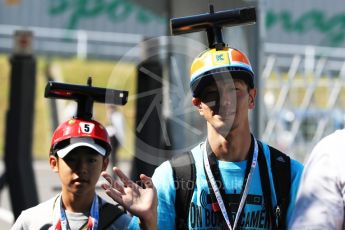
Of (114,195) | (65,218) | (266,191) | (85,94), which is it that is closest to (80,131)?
(85,94)

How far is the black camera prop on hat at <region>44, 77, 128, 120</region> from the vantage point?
3.54 m

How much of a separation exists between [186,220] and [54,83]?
0.93 meters

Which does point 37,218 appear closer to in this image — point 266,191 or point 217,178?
point 217,178

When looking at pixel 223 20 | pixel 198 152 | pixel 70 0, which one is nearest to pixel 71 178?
pixel 198 152

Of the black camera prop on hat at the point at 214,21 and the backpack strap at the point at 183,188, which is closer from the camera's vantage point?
the backpack strap at the point at 183,188

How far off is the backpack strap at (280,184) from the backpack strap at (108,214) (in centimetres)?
74

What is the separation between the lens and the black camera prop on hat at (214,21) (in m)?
3.22

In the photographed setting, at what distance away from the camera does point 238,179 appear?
10.0 ft

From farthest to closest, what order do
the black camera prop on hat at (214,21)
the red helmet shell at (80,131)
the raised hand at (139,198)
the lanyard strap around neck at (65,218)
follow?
the red helmet shell at (80,131)
the lanyard strap around neck at (65,218)
the black camera prop on hat at (214,21)
the raised hand at (139,198)

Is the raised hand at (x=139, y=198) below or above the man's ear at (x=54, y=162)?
below

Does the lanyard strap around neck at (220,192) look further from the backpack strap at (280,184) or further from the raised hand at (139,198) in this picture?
the raised hand at (139,198)

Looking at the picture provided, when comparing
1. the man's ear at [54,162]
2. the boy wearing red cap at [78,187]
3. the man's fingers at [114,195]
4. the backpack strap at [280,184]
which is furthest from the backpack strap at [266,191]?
the man's ear at [54,162]

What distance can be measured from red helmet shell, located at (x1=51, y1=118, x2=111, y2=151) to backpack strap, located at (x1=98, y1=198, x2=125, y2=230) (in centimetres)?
30

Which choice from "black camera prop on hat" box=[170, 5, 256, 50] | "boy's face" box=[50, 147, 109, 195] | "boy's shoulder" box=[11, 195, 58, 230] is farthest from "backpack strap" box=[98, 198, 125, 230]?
"black camera prop on hat" box=[170, 5, 256, 50]
